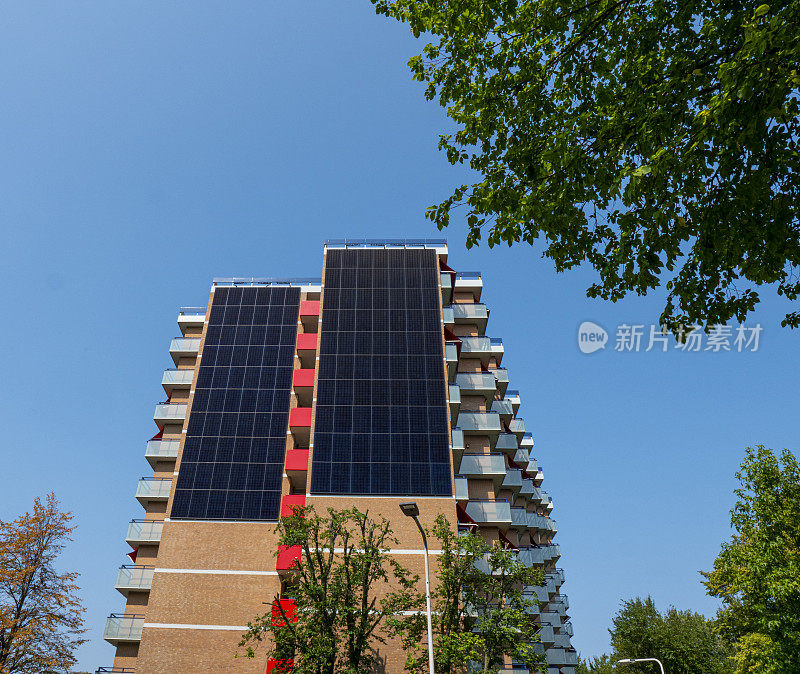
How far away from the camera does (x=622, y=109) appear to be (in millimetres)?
9391

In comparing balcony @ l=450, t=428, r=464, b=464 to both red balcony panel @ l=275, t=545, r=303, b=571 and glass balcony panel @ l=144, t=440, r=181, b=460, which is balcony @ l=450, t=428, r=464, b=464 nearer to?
red balcony panel @ l=275, t=545, r=303, b=571

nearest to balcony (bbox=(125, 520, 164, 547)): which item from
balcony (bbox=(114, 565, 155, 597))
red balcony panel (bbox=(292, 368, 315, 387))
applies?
balcony (bbox=(114, 565, 155, 597))

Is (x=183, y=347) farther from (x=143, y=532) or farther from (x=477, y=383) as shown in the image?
(x=477, y=383)

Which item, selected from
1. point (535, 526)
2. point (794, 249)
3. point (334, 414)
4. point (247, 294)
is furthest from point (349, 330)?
point (794, 249)

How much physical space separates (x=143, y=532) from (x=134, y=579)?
3.15 meters

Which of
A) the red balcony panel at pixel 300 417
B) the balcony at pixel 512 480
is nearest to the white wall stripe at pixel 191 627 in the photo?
the red balcony panel at pixel 300 417

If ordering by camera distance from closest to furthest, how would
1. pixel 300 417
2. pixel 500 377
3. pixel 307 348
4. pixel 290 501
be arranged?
1. pixel 290 501
2. pixel 300 417
3. pixel 307 348
4. pixel 500 377

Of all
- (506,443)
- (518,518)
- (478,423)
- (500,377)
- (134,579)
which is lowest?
(134,579)

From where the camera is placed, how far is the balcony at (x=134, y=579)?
40906 millimetres

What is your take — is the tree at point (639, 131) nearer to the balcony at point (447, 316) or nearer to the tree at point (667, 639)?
the balcony at point (447, 316)

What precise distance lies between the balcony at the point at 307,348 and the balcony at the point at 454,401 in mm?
11096

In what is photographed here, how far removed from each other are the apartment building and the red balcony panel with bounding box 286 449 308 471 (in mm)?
136

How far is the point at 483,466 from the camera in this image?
139ft

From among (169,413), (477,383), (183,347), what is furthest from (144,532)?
(477,383)
